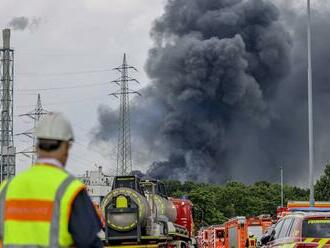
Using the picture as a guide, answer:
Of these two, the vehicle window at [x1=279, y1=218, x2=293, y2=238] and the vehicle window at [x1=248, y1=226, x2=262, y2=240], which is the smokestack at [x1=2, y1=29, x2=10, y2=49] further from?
the vehicle window at [x1=279, y1=218, x2=293, y2=238]

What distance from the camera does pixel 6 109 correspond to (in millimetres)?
75312

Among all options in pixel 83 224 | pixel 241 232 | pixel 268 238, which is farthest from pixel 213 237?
pixel 83 224

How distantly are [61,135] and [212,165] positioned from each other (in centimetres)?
12004

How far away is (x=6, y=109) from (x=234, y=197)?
37615 millimetres

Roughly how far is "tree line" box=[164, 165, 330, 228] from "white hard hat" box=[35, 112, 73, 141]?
80.6 metres

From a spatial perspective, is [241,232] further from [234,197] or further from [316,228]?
[234,197]

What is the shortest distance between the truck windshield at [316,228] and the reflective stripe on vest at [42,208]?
8968 millimetres

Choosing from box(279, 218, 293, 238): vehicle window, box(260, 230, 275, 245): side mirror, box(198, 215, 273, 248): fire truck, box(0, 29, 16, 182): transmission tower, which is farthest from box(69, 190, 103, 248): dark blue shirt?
box(0, 29, 16, 182): transmission tower

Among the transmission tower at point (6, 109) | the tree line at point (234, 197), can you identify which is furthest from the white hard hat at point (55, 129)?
the tree line at point (234, 197)

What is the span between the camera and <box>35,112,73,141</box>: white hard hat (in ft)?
16.5

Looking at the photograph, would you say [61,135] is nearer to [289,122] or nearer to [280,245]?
→ [280,245]

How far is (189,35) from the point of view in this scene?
117125 millimetres

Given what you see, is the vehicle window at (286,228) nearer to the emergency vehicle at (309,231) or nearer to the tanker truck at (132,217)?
the emergency vehicle at (309,231)

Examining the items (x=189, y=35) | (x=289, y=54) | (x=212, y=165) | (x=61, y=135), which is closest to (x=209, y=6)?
(x=189, y=35)
